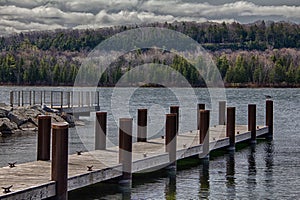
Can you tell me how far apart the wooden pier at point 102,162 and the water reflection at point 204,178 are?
392mm

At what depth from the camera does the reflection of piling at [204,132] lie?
24391 mm

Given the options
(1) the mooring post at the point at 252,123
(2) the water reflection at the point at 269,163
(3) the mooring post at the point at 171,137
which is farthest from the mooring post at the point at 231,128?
(3) the mooring post at the point at 171,137

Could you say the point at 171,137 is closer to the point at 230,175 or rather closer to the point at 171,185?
the point at 171,185

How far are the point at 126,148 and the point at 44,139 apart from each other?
2.53 meters

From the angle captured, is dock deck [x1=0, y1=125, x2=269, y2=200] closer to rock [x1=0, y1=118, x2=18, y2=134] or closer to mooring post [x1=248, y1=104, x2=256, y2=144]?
mooring post [x1=248, y1=104, x2=256, y2=144]

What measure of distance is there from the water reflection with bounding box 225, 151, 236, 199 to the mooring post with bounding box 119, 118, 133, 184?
3240 millimetres

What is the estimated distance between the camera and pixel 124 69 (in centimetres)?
15238

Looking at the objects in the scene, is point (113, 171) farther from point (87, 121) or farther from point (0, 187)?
point (87, 121)

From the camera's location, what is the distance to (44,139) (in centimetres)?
1884

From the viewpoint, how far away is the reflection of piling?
24.4 m

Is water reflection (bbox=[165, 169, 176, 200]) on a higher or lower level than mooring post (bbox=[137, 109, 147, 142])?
lower

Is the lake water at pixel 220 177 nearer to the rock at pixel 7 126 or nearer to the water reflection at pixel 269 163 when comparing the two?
the water reflection at pixel 269 163

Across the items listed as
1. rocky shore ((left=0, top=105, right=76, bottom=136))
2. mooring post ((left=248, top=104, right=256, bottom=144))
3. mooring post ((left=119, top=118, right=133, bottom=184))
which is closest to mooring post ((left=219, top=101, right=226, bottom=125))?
mooring post ((left=248, top=104, right=256, bottom=144))

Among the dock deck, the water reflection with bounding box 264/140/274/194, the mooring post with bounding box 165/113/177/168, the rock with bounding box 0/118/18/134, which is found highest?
the mooring post with bounding box 165/113/177/168
